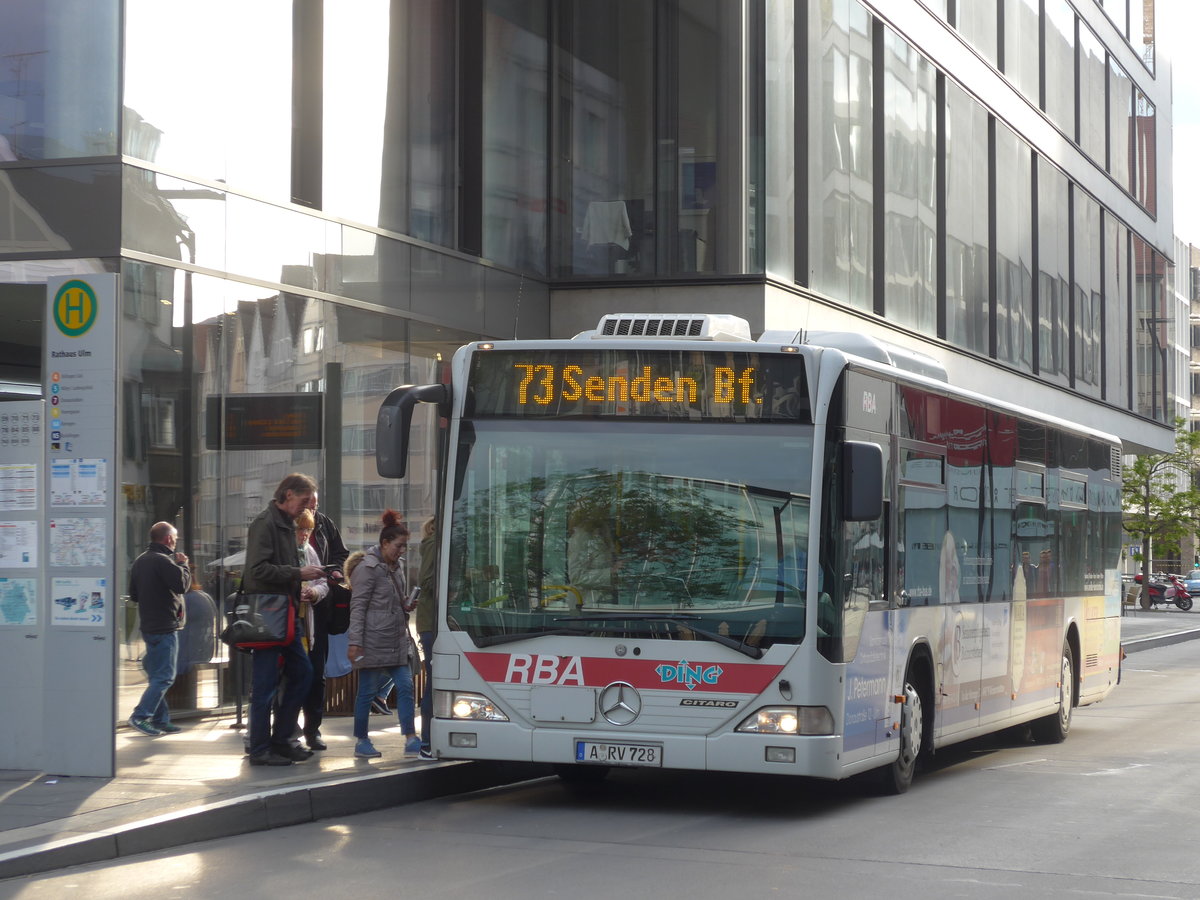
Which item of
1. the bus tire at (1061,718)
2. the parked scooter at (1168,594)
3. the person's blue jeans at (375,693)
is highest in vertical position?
the person's blue jeans at (375,693)

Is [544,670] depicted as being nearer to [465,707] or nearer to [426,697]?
[465,707]

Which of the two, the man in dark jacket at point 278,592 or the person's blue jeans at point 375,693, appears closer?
the man in dark jacket at point 278,592

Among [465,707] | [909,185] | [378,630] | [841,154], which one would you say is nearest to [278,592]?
[378,630]

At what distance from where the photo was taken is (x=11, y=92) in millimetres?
14648

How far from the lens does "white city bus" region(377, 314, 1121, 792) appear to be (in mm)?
9781

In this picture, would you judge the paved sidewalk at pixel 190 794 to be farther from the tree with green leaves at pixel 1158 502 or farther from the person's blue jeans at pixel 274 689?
the tree with green leaves at pixel 1158 502

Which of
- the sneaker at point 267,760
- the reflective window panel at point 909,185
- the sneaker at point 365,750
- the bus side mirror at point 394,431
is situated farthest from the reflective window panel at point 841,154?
the bus side mirror at point 394,431

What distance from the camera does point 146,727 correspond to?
13.4 metres

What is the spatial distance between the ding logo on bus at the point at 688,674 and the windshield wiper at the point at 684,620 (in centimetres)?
16

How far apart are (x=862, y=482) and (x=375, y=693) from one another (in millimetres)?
3925

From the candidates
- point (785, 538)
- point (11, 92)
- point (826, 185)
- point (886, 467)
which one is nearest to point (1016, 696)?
point (886, 467)

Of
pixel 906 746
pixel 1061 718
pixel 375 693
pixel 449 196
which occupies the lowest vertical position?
pixel 1061 718

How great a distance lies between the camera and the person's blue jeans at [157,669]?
13320 mm

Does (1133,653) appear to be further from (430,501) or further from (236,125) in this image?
(236,125)
